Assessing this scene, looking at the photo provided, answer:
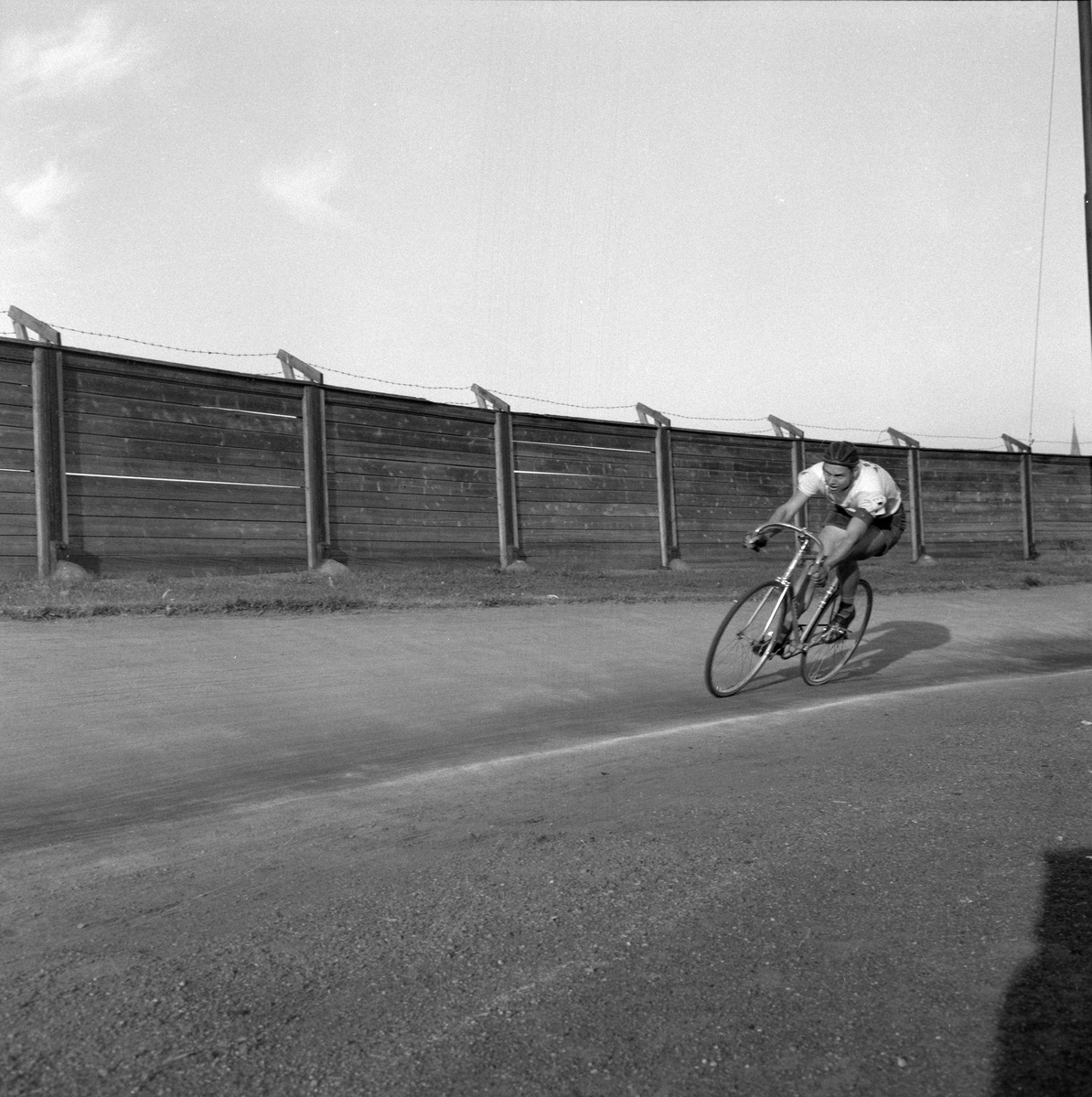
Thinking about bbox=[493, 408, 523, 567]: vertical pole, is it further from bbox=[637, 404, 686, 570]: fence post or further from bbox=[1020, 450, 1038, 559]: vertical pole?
bbox=[1020, 450, 1038, 559]: vertical pole

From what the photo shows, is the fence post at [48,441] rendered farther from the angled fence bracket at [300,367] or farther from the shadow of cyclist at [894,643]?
the shadow of cyclist at [894,643]

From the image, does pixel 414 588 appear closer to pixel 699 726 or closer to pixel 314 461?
pixel 314 461

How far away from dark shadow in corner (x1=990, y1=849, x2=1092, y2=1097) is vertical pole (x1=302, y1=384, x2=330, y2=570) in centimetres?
1016

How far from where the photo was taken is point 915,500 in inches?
819

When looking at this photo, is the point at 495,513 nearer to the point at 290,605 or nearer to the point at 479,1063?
the point at 290,605

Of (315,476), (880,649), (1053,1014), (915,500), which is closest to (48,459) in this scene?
(315,476)

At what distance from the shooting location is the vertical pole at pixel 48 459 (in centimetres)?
1011

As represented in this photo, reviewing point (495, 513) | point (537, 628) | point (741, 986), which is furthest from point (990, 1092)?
point (495, 513)

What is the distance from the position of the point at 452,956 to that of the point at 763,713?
13.1 feet

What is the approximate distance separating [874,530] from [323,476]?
6.72 m

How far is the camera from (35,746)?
495 centimetres

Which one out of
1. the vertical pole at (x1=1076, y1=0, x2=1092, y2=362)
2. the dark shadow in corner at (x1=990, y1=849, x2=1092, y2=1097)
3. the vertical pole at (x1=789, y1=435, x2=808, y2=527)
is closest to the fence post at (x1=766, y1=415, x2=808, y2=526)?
the vertical pole at (x1=789, y1=435, x2=808, y2=527)

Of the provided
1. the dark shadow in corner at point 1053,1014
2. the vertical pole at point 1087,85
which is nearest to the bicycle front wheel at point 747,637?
the dark shadow in corner at point 1053,1014

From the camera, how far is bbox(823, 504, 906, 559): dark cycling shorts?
26.0ft
